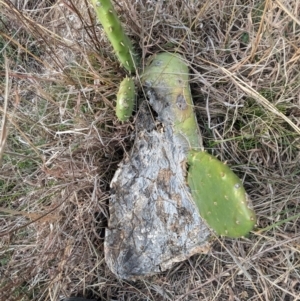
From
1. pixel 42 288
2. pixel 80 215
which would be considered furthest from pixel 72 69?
pixel 42 288

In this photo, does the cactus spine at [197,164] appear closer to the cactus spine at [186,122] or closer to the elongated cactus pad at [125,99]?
the cactus spine at [186,122]

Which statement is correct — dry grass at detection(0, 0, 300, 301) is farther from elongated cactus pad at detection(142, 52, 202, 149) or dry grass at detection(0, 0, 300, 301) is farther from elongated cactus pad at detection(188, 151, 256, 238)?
elongated cactus pad at detection(188, 151, 256, 238)

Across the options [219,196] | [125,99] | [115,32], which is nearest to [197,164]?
[219,196]

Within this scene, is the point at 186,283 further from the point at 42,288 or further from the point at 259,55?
the point at 259,55

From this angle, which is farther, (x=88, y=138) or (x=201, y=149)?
(x=88, y=138)

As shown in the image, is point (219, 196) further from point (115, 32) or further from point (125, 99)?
point (115, 32)
